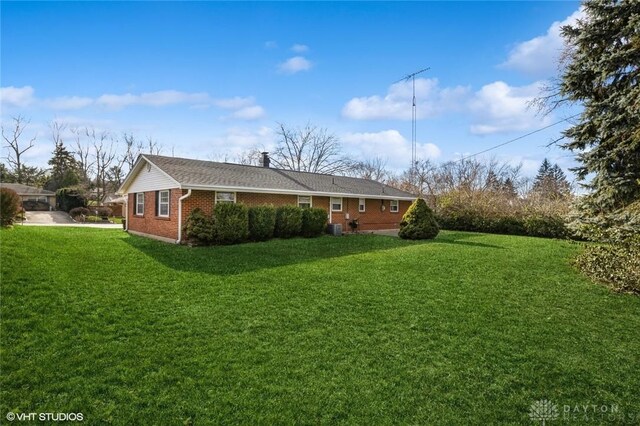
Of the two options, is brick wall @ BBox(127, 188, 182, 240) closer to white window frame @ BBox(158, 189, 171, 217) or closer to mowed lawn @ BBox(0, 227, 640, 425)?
white window frame @ BBox(158, 189, 171, 217)

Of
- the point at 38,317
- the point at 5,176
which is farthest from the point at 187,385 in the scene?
the point at 5,176

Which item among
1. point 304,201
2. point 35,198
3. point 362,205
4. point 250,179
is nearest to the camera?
point 250,179

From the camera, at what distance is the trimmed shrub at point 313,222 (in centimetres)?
1484

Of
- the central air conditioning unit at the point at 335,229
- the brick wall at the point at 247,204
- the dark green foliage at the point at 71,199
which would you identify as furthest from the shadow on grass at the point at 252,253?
the dark green foliage at the point at 71,199

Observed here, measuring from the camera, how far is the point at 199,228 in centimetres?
1173

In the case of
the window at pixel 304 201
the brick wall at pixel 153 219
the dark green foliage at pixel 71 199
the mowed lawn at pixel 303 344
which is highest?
the dark green foliage at pixel 71 199

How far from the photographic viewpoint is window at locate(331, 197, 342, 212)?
59.9ft

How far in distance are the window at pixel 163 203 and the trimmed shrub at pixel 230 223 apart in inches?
119

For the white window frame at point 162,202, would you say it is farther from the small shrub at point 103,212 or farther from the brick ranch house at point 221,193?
the small shrub at point 103,212

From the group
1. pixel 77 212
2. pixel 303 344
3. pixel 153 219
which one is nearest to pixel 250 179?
pixel 153 219

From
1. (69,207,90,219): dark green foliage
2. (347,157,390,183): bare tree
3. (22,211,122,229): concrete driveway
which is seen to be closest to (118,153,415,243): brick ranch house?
(22,211,122,229): concrete driveway

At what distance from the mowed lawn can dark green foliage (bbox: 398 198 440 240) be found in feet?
21.0

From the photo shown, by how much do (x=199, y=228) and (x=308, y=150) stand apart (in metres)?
31.3

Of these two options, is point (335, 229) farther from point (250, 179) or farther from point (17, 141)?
point (17, 141)
